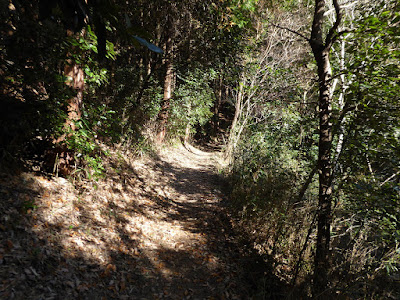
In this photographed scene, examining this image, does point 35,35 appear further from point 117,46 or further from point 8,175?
point 117,46

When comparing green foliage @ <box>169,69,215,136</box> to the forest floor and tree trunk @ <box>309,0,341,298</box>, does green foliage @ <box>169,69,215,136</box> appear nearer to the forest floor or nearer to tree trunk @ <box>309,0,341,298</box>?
the forest floor

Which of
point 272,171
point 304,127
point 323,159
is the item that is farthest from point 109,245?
point 272,171

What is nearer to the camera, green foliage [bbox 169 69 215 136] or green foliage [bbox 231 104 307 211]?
green foliage [bbox 231 104 307 211]

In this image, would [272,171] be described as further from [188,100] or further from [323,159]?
[188,100]

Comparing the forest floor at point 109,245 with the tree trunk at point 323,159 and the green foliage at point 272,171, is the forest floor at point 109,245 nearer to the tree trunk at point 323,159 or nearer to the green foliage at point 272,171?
the green foliage at point 272,171

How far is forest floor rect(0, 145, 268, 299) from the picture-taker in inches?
97.2

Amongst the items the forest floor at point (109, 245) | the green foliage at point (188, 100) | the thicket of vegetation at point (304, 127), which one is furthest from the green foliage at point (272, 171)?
the green foliage at point (188, 100)

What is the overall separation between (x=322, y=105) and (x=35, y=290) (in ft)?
13.4

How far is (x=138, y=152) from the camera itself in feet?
23.4

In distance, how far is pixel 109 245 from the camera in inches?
137

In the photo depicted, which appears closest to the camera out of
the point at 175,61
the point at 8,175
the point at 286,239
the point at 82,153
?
the point at 8,175

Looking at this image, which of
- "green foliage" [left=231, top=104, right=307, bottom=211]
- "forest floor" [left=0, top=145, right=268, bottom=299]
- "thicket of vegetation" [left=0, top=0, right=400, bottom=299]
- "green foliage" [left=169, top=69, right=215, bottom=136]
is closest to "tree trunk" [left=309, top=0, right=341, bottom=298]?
"thicket of vegetation" [left=0, top=0, right=400, bottom=299]

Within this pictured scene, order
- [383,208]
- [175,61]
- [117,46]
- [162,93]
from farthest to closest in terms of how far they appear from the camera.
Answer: [162,93]
[117,46]
[175,61]
[383,208]

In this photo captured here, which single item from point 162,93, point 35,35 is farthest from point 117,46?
point 35,35
